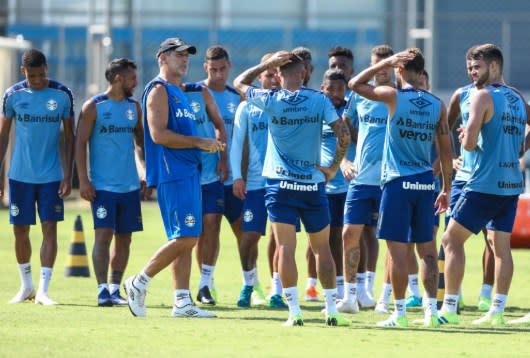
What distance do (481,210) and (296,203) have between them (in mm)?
1557

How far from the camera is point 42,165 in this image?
13430 millimetres

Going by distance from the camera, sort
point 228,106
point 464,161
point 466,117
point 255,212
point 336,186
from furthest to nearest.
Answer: point 228,106
point 336,186
point 255,212
point 464,161
point 466,117

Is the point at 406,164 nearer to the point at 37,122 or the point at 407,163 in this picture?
the point at 407,163

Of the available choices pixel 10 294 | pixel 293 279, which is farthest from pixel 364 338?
pixel 10 294

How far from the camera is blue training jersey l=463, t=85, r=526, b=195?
1157 cm

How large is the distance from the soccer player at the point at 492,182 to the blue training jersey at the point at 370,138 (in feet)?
3.89

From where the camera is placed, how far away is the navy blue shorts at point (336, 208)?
13.9m

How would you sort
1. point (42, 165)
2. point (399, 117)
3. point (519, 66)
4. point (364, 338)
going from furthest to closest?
point (519, 66)
point (42, 165)
point (399, 117)
point (364, 338)

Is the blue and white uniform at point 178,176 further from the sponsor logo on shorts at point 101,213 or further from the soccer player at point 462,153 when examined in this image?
the soccer player at point 462,153

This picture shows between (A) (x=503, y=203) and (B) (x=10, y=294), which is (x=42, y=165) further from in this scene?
(A) (x=503, y=203)

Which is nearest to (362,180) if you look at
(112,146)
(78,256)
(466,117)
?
(466,117)

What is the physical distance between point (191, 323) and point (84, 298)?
272 cm

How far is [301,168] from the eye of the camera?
11.4 metres

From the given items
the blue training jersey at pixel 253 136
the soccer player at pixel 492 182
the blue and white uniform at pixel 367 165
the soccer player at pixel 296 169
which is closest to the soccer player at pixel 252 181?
the blue training jersey at pixel 253 136
